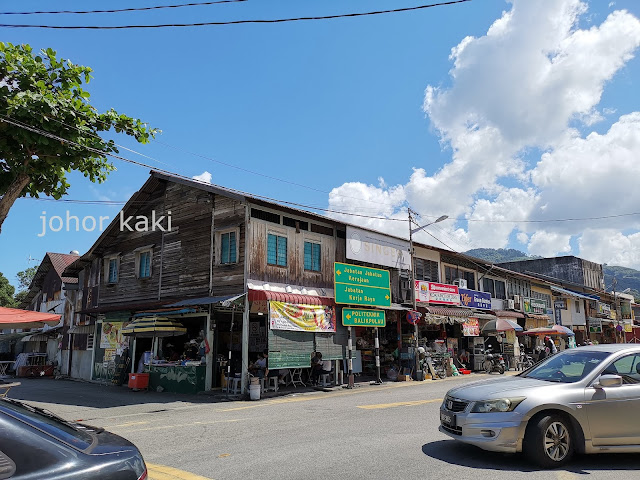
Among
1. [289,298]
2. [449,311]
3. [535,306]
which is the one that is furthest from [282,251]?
[535,306]

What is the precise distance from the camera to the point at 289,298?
17.8m

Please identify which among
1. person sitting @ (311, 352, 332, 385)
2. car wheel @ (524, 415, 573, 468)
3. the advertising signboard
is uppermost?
the advertising signboard

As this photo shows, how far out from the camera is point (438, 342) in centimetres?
2438

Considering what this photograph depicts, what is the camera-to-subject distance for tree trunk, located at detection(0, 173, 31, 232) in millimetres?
11200

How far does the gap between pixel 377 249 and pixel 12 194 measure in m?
14.5

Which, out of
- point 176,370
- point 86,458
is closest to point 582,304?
point 176,370

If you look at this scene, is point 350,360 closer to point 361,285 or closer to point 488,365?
point 361,285

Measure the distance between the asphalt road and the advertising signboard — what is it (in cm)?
737

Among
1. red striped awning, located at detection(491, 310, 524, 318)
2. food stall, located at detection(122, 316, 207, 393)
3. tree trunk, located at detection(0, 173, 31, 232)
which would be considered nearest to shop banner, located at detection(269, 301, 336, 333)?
food stall, located at detection(122, 316, 207, 393)

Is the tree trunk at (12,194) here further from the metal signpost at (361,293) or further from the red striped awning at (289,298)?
the metal signpost at (361,293)

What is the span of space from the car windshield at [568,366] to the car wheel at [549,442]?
70cm

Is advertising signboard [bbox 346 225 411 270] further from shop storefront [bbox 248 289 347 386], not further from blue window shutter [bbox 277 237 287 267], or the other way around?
blue window shutter [bbox 277 237 287 267]

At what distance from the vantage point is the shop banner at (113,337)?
845 inches

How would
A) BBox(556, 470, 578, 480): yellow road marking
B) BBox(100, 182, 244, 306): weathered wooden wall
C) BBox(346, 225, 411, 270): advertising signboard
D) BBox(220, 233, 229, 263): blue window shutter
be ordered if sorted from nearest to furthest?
BBox(556, 470, 578, 480): yellow road marking, BBox(100, 182, 244, 306): weathered wooden wall, BBox(220, 233, 229, 263): blue window shutter, BBox(346, 225, 411, 270): advertising signboard
